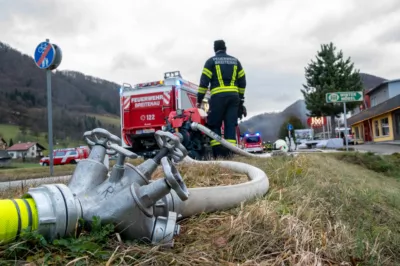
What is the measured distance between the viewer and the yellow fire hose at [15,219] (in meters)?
1.56

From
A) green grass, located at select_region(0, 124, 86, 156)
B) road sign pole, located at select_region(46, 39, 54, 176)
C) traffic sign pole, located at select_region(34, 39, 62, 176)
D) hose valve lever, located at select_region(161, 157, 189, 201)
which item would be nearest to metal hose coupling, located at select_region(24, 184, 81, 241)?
hose valve lever, located at select_region(161, 157, 189, 201)

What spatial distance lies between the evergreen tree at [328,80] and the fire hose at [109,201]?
132 feet

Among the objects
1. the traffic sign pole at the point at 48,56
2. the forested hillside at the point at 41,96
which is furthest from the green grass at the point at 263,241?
the forested hillside at the point at 41,96

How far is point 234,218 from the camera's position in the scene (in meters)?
2.20

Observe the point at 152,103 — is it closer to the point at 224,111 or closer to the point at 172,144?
the point at 224,111

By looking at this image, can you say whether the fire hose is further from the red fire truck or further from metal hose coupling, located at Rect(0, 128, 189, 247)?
the red fire truck

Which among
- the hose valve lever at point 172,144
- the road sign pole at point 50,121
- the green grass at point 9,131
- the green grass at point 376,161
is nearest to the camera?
the hose valve lever at point 172,144

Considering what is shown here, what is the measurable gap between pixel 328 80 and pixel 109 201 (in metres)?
42.2

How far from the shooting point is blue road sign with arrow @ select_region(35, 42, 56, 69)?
6328mm

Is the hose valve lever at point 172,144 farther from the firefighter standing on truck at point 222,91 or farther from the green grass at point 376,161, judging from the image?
the green grass at point 376,161

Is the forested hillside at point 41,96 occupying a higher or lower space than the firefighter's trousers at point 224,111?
higher

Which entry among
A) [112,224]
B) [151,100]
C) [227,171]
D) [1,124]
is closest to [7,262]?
[112,224]

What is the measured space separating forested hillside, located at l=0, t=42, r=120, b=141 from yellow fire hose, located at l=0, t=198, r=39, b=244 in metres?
36.7

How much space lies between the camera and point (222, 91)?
6199mm
